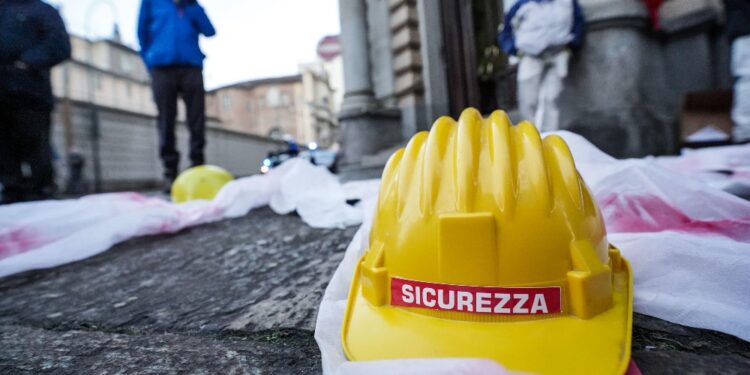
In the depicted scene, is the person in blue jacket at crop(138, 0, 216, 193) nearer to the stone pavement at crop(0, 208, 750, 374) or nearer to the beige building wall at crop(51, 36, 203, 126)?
the stone pavement at crop(0, 208, 750, 374)

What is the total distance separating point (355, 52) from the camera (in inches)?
271

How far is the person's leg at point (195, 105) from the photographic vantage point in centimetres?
397

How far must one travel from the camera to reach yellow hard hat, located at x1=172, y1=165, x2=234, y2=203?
11.0 feet

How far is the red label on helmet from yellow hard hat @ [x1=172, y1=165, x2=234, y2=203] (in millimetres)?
2923

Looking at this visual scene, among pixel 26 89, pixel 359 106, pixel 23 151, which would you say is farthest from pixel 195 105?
pixel 359 106

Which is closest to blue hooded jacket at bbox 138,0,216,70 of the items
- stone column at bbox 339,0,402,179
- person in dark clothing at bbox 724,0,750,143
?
stone column at bbox 339,0,402,179

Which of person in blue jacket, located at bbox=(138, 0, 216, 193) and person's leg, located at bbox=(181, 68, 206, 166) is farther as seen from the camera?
person's leg, located at bbox=(181, 68, 206, 166)

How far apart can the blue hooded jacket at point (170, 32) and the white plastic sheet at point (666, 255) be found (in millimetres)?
3188

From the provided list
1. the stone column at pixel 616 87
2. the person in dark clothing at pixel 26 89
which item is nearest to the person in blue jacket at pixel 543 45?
the stone column at pixel 616 87

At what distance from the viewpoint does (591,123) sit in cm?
404

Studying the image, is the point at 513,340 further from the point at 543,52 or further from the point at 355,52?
the point at 355,52

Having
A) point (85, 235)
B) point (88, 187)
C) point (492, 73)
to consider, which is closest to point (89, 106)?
point (88, 187)

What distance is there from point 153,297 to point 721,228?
6.42 feet

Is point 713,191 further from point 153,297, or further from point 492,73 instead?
point 492,73
